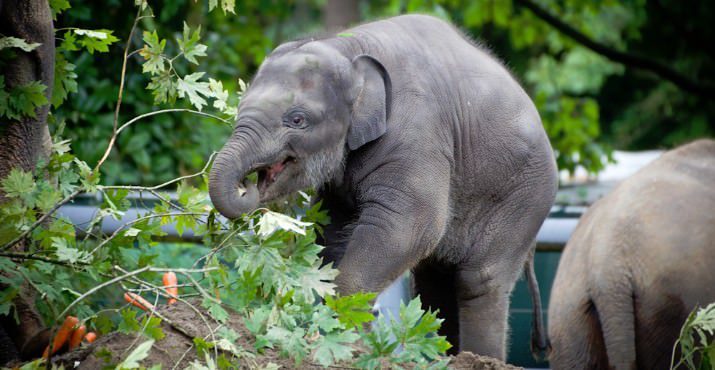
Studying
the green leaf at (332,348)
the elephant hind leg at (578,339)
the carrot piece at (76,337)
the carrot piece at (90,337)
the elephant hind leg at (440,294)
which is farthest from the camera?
the elephant hind leg at (578,339)

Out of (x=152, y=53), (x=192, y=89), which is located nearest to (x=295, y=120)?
(x=192, y=89)

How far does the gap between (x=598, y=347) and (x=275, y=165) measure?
226 cm

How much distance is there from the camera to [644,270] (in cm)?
513

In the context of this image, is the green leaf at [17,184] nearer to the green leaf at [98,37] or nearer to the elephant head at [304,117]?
the green leaf at [98,37]

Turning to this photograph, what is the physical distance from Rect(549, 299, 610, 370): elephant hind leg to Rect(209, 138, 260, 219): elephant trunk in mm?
2256

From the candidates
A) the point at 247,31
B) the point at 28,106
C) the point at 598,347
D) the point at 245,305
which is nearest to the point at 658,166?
the point at 598,347

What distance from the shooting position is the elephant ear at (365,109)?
4.34 m

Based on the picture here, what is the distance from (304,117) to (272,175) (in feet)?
0.88

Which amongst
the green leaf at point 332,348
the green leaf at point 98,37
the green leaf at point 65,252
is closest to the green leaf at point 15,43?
the green leaf at point 98,37

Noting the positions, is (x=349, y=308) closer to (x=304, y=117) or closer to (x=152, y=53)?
(x=304, y=117)

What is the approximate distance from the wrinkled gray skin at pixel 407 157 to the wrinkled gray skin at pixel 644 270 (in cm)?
46

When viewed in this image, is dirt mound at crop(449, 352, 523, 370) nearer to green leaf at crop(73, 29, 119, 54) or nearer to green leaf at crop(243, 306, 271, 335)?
green leaf at crop(243, 306, 271, 335)

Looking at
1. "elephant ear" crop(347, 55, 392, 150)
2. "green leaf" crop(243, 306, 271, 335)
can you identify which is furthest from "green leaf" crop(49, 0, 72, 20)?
"green leaf" crop(243, 306, 271, 335)

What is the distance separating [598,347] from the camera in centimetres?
548
